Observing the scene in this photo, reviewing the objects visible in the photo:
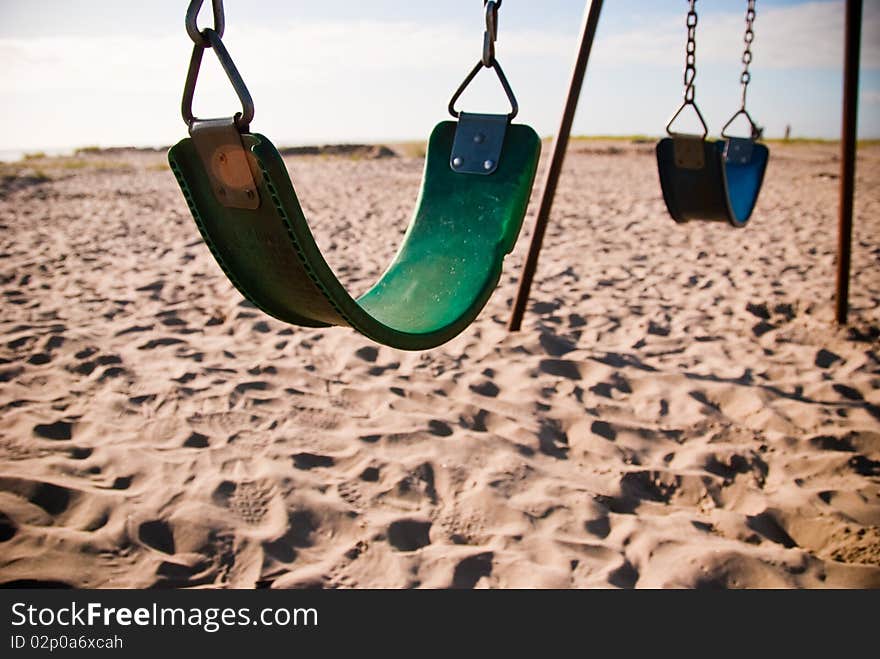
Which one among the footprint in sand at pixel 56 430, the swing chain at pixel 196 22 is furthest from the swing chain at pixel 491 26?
the footprint in sand at pixel 56 430

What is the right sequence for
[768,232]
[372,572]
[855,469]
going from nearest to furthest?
1. [372,572]
2. [855,469]
3. [768,232]

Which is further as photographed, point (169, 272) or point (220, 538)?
point (169, 272)

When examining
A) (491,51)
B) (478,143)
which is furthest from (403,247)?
(491,51)

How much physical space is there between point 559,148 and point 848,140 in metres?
1.49

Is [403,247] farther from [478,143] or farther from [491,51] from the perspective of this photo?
[491,51]

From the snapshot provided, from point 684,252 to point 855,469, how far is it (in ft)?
12.1

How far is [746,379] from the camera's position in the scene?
127 inches

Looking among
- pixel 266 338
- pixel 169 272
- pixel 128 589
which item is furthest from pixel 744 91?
pixel 169 272

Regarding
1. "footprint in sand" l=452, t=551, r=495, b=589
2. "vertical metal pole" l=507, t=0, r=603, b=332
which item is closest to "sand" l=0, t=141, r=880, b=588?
"footprint in sand" l=452, t=551, r=495, b=589

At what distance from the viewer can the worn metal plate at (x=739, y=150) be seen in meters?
3.47

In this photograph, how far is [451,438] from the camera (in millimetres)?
2600

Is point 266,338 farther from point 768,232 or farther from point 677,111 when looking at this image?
point 768,232

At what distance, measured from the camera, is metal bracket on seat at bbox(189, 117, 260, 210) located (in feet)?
4.12

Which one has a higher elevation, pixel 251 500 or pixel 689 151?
pixel 689 151
